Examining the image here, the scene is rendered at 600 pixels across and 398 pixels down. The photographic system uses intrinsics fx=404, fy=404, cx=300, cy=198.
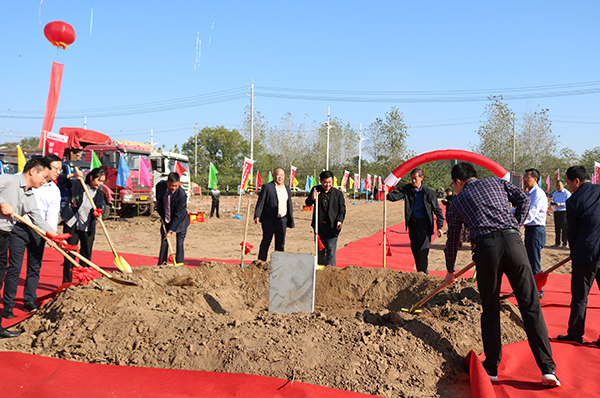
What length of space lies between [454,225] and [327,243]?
2872mm

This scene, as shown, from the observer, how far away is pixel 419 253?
18.7ft

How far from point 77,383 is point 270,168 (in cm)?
4407

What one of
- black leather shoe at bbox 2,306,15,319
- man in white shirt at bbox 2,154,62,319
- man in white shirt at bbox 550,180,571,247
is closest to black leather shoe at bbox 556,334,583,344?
man in white shirt at bbox 2,154,62,319

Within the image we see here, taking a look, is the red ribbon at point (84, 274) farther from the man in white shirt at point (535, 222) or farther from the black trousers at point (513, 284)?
the man in white shirt at point (535, 222)

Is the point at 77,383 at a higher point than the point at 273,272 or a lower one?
lower

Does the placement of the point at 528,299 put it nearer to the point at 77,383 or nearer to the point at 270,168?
the point at 77,383

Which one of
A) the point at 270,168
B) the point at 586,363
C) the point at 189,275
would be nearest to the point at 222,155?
the point at 270,168

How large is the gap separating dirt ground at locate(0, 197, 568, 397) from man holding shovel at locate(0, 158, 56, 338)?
70 cm

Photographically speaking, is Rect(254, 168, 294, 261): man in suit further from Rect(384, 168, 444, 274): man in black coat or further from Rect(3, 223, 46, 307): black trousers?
Rect(3, 223, 46, 307): black trousers

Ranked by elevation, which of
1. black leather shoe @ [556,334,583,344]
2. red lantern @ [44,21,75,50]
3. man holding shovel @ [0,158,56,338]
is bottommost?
black leather shoe @ [556,334,583,344]

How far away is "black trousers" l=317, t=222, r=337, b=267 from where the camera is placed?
6.04m

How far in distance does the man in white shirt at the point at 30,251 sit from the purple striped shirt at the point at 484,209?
12.9 ft

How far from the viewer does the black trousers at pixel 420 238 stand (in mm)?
5586

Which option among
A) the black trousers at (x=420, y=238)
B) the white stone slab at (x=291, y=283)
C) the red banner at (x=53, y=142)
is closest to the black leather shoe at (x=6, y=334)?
the white stone slab at (x=291, y=283)
